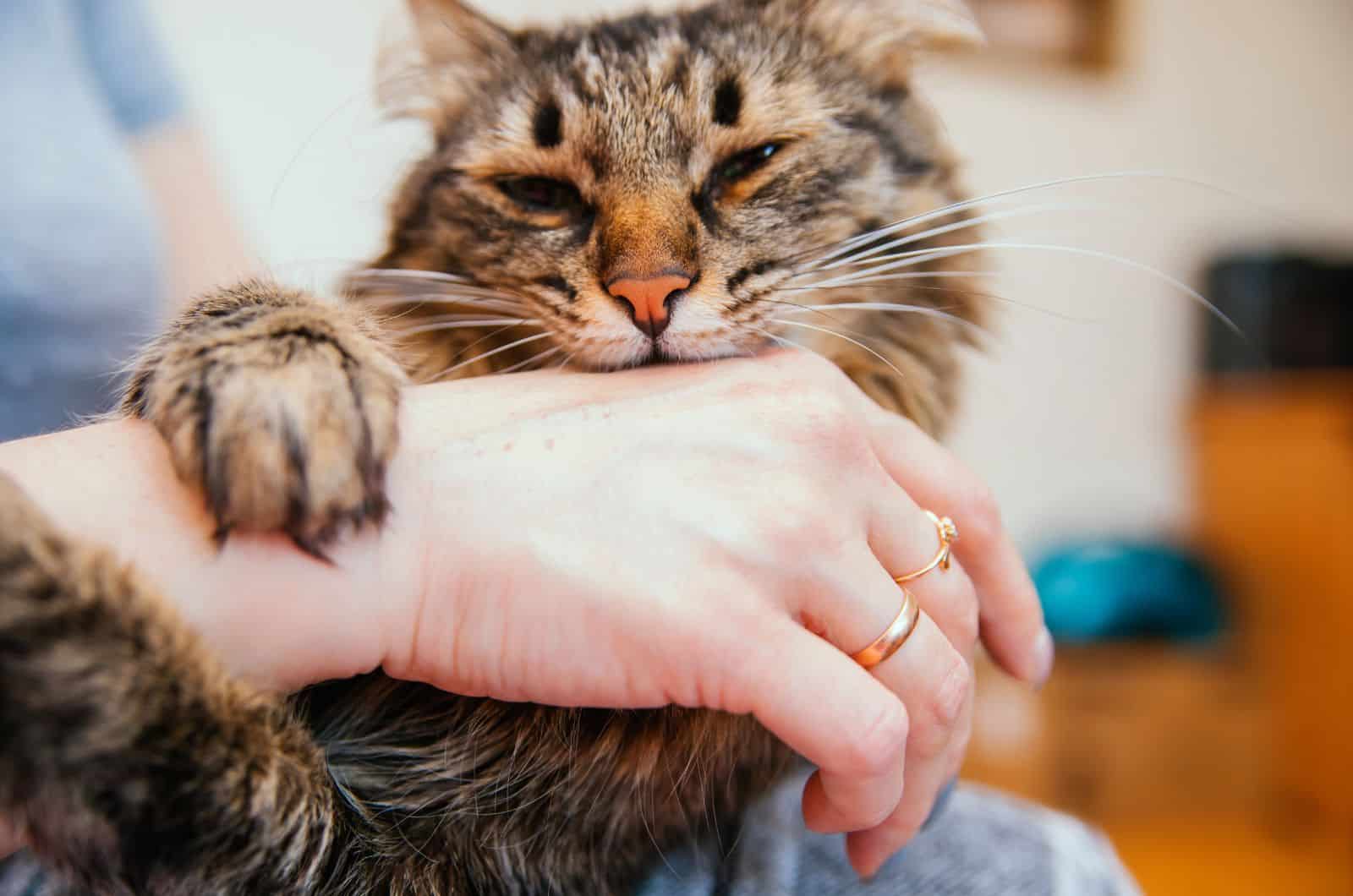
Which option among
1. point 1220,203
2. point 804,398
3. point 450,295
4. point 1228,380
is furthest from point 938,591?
point 1220,203

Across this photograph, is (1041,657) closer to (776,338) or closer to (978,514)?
(978,514)

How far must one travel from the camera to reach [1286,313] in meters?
2.82

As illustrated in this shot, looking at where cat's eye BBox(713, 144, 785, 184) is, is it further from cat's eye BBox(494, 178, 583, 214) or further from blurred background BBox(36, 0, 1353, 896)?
blurred background BBox(36, 0, 1353, 896)

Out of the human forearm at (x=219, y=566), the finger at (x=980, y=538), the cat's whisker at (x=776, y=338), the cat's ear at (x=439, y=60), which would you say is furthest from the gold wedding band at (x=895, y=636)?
the cat's ear at (x=439, y=60)

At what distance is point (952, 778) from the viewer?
2.65 ft

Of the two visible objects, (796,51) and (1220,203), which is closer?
(796,51)

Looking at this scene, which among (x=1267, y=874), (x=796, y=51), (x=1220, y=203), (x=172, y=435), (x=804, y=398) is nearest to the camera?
(x=172, y=435)

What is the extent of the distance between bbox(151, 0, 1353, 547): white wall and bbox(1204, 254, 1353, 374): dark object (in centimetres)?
16

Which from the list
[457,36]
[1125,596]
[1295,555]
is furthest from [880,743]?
[1295,555]

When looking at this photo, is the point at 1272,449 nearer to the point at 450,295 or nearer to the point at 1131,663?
the point at 1131,663

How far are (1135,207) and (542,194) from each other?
2561 millimetres

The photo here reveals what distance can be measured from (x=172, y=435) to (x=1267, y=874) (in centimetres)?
291

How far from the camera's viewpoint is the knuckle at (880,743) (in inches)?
22.8

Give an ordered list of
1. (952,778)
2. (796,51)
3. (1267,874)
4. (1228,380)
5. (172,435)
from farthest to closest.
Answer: (1228,380) → (1267,874) → (796,51) → (952,778) → (172,435)
